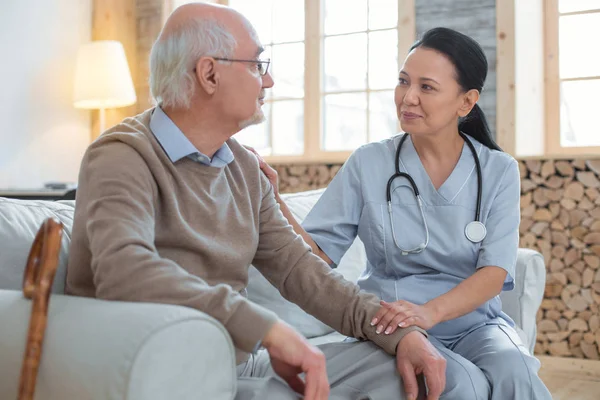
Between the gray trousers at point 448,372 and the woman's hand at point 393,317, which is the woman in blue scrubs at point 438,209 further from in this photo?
the woman's hand at point 393,317

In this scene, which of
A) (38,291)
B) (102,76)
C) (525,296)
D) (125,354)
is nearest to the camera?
(125,354)

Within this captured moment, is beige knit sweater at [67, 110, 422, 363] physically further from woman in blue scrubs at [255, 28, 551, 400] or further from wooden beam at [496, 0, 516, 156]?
wooden beam at [496, 0, 516, 156]

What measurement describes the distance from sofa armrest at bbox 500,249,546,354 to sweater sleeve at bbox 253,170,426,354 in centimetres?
79

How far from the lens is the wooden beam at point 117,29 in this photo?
471 cm

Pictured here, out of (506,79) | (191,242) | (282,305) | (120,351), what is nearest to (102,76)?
(506,79)

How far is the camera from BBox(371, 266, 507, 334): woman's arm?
1.42m

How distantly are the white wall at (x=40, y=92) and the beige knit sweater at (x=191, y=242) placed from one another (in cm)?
302

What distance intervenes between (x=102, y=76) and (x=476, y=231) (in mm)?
3008

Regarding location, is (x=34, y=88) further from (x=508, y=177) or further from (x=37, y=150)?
(x=508, y=177)

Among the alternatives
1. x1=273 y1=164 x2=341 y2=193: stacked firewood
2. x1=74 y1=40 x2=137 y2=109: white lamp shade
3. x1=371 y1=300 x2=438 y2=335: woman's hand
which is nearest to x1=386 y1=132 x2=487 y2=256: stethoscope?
x1=371 y1=300 x2=438 y2=335: woman's hand

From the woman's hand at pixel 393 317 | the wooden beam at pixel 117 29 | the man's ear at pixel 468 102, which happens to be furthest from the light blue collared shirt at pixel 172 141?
the wooden beam at pixel 117 29

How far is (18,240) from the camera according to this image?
1.48 metres

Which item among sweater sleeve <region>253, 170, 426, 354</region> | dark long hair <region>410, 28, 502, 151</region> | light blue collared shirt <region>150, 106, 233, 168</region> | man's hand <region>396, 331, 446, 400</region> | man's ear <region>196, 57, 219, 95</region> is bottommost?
man's hand <region>396, 331, 446, 400</region>

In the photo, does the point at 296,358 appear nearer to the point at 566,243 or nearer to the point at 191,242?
the point at 191,242
